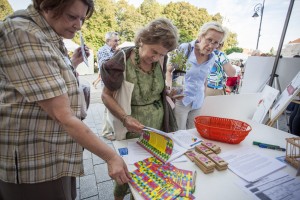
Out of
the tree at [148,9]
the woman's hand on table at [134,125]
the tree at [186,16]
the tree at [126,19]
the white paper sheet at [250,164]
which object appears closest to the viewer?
the white paper sheet at [250,164]

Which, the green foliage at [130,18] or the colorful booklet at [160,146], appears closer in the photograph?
the colorful booklet at [160,146]

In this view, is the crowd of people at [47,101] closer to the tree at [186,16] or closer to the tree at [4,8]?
the tree at [4,8]

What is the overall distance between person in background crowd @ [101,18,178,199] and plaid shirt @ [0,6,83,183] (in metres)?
0.42

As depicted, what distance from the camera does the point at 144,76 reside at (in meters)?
1.45

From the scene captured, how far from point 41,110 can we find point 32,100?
0.41ft

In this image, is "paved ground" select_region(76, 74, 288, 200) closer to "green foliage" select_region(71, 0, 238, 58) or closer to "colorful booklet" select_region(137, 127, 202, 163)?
"colorful booklet" select_region(137, 127, 202, 163)

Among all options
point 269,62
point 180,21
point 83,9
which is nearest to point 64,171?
point 83,9

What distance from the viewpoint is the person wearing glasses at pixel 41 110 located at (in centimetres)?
69

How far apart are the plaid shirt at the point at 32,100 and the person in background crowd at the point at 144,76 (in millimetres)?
416

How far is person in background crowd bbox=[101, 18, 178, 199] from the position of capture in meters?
1.31

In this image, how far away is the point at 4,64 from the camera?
2.27ft

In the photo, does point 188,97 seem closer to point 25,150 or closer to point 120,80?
point 120,80

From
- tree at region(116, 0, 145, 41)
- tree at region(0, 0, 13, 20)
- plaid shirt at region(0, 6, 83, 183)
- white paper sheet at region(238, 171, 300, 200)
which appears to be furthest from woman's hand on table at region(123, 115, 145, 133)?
tree at region(116, 0, 145, 41)

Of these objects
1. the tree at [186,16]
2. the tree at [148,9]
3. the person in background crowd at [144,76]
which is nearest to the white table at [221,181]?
the person in background crowd at [144,76]
